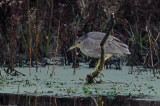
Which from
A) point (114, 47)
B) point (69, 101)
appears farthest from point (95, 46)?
point (69, 101)

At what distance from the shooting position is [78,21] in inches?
338

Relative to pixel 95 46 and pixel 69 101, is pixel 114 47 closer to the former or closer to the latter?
pixel 95 46

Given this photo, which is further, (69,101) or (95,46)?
(95,46)

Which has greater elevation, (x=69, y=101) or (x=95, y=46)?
(x=95, y=46)

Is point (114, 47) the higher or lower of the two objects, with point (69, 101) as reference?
higher

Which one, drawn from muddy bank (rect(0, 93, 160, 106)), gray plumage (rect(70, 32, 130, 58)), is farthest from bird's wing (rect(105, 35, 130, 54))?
muddy bank (rect(0, 93, 160, 106))

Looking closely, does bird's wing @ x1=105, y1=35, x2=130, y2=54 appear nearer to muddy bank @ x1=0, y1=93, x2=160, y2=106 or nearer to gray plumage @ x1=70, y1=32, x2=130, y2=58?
gray plumage @ x1=70, y1=32, x2=130, y2=58

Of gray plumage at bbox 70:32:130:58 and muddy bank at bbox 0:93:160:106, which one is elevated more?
gray plumage at bbox 70:32:130:58

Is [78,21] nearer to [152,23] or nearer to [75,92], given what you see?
[152,23]

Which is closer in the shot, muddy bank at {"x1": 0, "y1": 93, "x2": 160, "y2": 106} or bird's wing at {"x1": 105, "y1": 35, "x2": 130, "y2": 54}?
muddy bank at {"x1": 0, "y1": 93, "x2": 160, "y2": 106}

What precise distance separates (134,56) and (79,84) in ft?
6.22

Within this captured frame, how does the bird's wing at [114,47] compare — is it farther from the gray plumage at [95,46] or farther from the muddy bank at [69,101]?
the muddy bank at [69,101]

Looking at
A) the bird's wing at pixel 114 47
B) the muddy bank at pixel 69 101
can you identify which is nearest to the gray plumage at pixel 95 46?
the bird's wing at pixel 114 47

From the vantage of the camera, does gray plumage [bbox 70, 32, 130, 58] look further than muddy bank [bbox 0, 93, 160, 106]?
Yes
